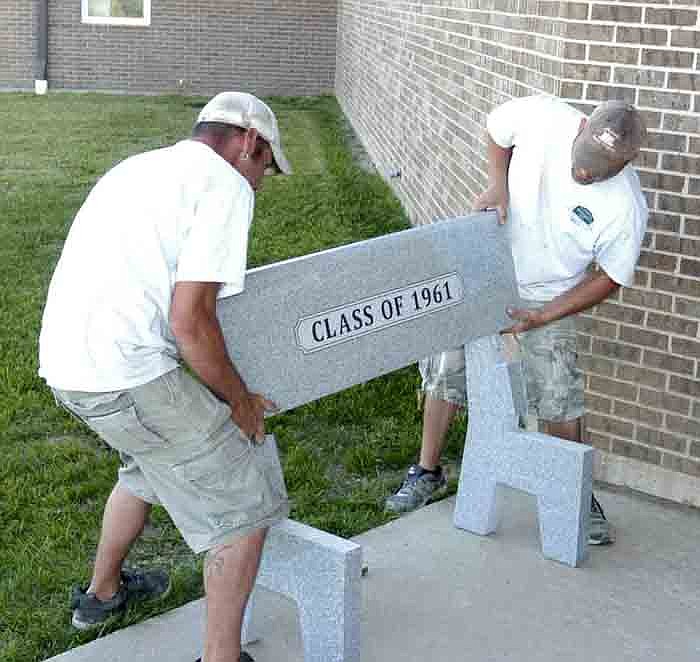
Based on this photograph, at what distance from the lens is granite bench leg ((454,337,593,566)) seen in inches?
162

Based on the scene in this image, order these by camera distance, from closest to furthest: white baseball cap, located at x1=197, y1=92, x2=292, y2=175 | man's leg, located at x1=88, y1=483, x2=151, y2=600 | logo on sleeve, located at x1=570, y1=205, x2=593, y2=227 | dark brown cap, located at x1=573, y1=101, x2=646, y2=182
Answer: white baseball cap, located at x1=197, y1=92, x2=292, y2=175 < man's leg, located at x1=88, y1=483, x2=151, y2=600 < dark brown cap, located at x1=573, y1=101, x2=646, y2=182 < logo on sleeve, located at x1=570, y1=205, x2=593, y2=227

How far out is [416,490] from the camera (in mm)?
4680

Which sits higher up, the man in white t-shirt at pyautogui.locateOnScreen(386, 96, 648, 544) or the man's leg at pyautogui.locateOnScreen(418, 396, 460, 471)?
the man in white t-shirt at pyautogui.locateOnScreen(386, 96, 648, 544)

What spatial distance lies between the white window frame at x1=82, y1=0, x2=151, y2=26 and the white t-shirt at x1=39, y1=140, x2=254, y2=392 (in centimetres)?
1861

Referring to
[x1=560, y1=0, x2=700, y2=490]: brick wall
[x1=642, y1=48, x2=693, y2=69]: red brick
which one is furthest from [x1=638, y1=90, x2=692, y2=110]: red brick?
[x1=642, y1=48, x2=693, y2=69]: red brick

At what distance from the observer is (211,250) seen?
2754 millimetres

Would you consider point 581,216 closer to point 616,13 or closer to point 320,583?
point 616,13

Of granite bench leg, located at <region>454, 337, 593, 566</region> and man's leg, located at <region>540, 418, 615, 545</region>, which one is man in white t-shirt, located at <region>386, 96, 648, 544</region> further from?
granite bench leg, located at <region>454, 337, 593, 566</region>

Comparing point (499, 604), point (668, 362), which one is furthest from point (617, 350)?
point (499, 604)

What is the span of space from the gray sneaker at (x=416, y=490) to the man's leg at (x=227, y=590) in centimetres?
160

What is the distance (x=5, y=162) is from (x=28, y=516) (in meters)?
8.79

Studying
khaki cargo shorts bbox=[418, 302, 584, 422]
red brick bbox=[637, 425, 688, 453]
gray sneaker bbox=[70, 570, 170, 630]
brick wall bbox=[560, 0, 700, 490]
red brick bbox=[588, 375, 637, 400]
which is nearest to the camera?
gray sneaker bbox=[70, 570, 170, 630]

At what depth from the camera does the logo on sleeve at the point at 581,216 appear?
400cm

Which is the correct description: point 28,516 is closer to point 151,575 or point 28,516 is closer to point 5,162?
point 151,575
